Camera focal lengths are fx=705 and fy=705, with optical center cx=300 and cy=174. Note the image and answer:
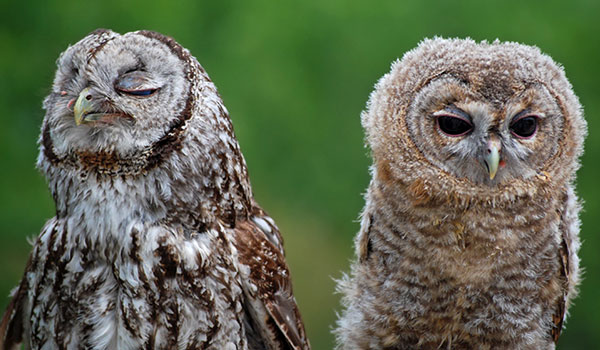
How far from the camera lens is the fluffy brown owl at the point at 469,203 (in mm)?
1814

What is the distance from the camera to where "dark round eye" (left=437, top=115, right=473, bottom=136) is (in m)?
1.81

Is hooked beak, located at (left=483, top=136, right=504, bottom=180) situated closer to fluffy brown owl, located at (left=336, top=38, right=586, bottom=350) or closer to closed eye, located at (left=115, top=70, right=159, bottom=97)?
fluffy brown owl, located at (left=336, top=38, right=586, bottom=350)

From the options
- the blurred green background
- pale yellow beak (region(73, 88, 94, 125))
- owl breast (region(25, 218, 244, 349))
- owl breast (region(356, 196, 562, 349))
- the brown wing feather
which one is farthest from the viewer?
the blurred green background

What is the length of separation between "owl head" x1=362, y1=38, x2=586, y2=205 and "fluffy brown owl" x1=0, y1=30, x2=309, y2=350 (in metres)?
0.50

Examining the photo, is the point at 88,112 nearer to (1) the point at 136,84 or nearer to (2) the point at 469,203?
(1) the point at 136,84

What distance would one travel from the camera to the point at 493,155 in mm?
1753

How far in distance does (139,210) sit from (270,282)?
375 mm

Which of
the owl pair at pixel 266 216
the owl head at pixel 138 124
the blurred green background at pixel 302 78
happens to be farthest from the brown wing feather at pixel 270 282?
the blurred green background at pixel 302 78

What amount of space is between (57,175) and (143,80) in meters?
0.34

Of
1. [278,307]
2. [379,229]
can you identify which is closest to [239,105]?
[379,229]

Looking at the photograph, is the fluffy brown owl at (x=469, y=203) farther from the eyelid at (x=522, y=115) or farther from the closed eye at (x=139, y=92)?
the closed eye at (x=139, y=92)

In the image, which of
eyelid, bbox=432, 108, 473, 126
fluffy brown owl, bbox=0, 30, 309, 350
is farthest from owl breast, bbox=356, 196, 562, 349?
fluffy brown owl, bbox=0, 30, 309, 350

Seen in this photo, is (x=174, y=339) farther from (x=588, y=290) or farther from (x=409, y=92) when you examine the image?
(x=588, y=290)

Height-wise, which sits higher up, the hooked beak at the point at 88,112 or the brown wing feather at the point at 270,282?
the hooked beak at the point at 88,112
